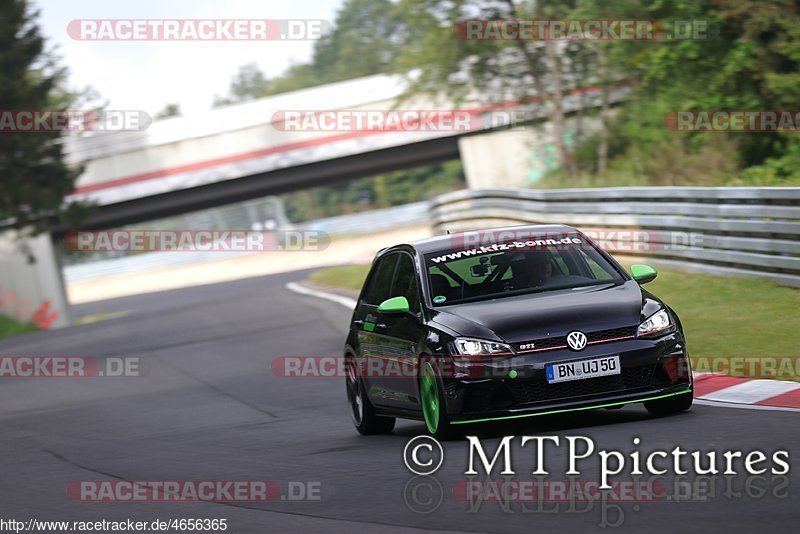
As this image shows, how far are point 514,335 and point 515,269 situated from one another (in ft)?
3.87

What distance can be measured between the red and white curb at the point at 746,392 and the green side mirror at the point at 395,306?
217cm

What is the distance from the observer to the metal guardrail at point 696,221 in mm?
15109

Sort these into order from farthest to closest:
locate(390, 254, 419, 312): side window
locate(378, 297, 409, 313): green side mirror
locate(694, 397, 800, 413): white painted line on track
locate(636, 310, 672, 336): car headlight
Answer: locate(390, 254, 419, 312): side window < locate(378, 297, 409, 313): green side mirror < locate(694, 397, 800, 413): white painted line on track < locate(636, 310, 672, 336): car headlight

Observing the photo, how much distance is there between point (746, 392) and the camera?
1002cm

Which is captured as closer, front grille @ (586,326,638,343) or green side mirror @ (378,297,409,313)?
front grille @ (586,326,638,343)

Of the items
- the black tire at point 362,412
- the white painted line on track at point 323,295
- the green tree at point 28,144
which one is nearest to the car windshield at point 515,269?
the black tire at point 362,412

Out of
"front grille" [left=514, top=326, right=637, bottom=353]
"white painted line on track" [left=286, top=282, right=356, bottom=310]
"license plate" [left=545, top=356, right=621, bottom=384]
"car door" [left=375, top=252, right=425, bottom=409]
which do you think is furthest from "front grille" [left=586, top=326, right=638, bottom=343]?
"white painted line on track" [left=286, top=282, right=356, bottom=310]

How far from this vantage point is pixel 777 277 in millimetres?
15211

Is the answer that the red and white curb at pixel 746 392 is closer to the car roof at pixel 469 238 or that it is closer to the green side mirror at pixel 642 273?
the green side mirror at pixel 642 273

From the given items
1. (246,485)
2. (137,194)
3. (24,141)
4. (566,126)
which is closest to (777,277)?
(246,485)

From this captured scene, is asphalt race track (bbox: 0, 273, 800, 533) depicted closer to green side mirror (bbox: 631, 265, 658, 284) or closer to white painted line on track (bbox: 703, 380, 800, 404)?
white painted line on track (bbox: 703, 380, 800, 404)

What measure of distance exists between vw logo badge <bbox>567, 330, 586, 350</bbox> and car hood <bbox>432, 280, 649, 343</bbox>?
0.03 m

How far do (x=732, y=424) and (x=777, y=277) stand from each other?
6.97m

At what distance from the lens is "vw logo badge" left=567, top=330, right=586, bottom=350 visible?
28.8 feet
